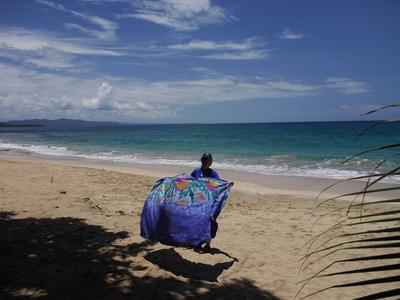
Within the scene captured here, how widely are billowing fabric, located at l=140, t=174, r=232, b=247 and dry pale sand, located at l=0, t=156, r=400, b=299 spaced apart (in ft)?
1.49

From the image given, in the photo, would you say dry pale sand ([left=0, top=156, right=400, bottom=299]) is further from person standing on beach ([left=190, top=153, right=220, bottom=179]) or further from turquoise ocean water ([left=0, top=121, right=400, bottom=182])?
turquoise ocean water ([left=0, top=121, right=400, bottom=182])

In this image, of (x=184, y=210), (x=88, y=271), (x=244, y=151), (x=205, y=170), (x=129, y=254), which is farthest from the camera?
(x=244, y=151)

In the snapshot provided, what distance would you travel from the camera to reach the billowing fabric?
499 centimetres

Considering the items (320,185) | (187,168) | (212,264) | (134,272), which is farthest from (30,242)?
(187,168)

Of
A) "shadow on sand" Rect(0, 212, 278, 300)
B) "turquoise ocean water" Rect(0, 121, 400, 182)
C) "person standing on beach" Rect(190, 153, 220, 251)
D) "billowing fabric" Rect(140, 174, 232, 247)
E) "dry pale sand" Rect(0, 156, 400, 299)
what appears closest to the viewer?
"shadow on sand" Rect(0, 212, 278, 300)

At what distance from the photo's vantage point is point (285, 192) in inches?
455

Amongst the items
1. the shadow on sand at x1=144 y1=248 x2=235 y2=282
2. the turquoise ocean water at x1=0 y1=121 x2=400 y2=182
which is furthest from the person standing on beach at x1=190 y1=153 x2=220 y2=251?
the turquoise ocean water at x1=0 y1=121 x2=400 y2=182

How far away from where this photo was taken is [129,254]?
17.6ft

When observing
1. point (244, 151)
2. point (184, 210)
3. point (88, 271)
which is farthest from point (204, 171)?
point (244, 151)

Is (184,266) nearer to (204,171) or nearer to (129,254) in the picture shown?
(129,254)

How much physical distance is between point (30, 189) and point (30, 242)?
4700 millimetres

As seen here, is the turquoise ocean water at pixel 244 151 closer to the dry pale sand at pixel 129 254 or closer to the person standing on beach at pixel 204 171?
the dry pale sand at pixel 129 254

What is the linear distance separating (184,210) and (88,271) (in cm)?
151

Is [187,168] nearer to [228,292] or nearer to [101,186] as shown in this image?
[101,186]
